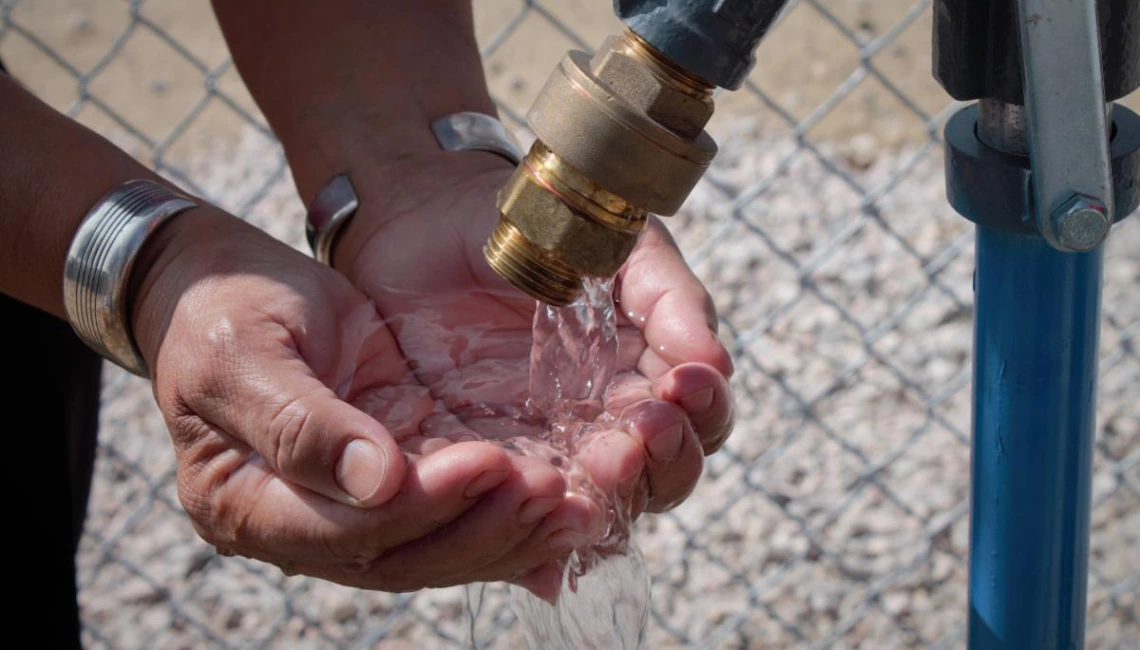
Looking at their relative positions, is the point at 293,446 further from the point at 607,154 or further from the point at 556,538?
the point at 607,154

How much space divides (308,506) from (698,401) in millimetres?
306

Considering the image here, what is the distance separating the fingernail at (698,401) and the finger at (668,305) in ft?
0.15

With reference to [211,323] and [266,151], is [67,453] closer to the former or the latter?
[211,323]

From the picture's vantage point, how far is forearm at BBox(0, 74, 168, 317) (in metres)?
0.97

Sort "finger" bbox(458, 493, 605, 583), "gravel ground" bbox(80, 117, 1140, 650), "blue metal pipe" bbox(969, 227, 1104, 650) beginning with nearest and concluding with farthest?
"blue metal pipe" bbox(969, 227, 1104, 650), "finger" bbox(458, 493, 605, 583), "gravel ground" bbox(80, 117, 1140, 650)

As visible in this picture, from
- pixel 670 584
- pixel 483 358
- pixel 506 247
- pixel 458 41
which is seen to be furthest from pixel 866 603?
pixel 506 247

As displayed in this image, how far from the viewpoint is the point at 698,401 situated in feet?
3.12

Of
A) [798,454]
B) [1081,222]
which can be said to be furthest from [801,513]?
[1081,222]

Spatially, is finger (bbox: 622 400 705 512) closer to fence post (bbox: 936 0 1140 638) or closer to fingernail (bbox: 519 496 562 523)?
fingernail (bbox: 519 496 562 523)

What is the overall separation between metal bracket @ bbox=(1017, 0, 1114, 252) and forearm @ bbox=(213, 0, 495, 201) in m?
0.71

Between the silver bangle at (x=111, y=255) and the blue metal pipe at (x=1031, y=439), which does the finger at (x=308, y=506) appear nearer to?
the silver bangle at (x=111, y=255)

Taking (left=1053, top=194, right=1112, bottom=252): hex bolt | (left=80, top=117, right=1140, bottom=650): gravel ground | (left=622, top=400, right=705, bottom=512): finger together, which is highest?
(left=1053, top=194, right=1112, bottom=252): hex bolt

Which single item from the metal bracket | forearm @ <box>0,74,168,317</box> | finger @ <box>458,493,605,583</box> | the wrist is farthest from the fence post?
forearm @ <box>0,74,168,317</box>

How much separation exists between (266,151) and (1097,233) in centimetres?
260
